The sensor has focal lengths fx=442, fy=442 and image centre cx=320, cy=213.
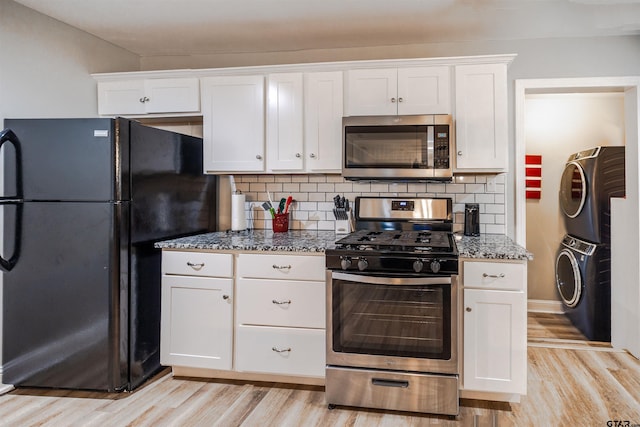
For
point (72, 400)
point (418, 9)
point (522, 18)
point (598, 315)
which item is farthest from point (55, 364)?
point (598, 315)

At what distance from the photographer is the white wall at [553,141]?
4.36m

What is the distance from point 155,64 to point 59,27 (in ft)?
2.66

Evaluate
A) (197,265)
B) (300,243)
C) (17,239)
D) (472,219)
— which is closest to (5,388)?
(17,239)

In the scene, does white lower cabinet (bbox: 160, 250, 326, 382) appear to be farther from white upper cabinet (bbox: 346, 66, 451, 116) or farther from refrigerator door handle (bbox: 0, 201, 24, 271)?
white upper cabinet (bbox: 346, 66, 451, 116)

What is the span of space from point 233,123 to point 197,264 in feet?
3.37

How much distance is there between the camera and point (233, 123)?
10.1 ft

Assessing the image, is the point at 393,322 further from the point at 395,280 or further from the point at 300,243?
the point at 300,243

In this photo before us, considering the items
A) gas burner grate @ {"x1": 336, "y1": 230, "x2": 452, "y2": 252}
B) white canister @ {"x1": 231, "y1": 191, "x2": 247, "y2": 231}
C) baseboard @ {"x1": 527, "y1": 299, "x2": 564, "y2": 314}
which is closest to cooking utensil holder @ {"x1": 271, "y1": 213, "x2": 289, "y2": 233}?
white canister @ {"x1": 231, "y1": 191, "x2": 247, "y2": 231}

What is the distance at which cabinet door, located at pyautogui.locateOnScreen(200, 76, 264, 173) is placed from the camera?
120 inches

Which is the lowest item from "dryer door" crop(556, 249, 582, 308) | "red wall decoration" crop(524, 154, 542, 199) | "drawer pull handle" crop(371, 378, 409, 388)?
"drawer pull handle" crop(371, 378, 409, 388)

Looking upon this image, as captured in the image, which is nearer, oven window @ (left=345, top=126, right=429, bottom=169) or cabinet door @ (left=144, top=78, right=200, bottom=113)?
oven window @ (left=345, top=126, right=429, bottom=169)

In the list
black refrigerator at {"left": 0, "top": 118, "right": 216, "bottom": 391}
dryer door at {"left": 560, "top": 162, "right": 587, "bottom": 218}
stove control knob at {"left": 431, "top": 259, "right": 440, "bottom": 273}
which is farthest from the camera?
dryer door at {"left": 560, "top": 162, "right": 587, "bottom": 218}

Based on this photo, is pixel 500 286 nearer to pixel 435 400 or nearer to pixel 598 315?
pixel 435 400

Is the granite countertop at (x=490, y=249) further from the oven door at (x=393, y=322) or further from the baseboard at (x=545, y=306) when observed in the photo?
the baseboard at (x=545, y=306)
